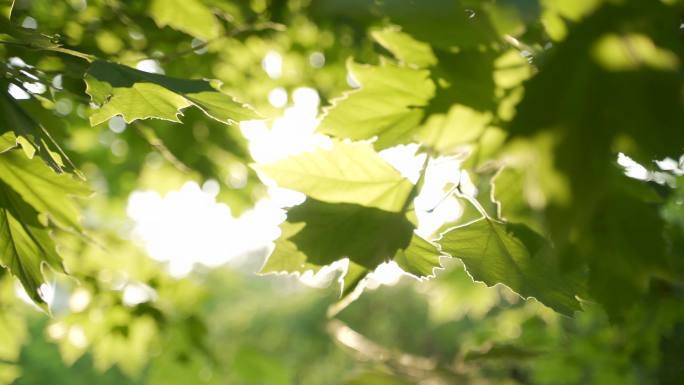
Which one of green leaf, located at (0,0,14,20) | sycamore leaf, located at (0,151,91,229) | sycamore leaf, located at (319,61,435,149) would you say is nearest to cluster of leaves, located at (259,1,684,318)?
sycamore leaf, located at (319,61,435,149)

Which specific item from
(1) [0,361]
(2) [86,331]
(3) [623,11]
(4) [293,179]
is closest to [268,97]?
(2) [86,331]

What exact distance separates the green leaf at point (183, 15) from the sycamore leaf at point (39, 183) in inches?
24.6

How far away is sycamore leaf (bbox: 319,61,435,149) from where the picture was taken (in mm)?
843

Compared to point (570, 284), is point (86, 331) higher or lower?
lower

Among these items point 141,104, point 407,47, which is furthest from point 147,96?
point 407,47

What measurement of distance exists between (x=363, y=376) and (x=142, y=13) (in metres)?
1.40

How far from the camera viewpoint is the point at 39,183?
1.16 meters

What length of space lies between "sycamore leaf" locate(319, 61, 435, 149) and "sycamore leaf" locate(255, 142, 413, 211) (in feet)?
0.24

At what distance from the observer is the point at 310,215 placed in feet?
3.12

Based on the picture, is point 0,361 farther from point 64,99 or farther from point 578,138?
point 578,138

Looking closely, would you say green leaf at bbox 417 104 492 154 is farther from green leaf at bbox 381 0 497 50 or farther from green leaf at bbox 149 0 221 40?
green leaf at bbox 149 0 221 40

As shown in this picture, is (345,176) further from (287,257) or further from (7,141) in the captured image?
(7,141)

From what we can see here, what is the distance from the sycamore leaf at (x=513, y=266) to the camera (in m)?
0.95

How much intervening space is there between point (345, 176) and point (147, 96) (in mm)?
326
